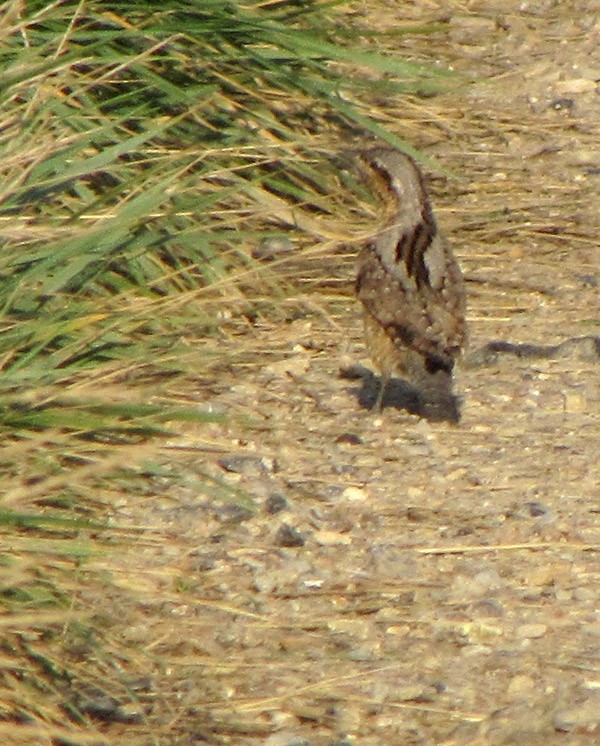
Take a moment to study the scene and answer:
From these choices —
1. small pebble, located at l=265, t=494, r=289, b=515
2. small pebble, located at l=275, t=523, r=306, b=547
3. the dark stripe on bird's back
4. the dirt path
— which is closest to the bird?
the dark stripe on bird's back

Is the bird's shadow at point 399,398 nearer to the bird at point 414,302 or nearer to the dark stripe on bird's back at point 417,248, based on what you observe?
the bird at point 414,302

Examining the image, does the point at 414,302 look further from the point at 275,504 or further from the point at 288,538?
the point at 288,538

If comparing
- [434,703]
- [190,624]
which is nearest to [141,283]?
[190,624]

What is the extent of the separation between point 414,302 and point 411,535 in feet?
3.03

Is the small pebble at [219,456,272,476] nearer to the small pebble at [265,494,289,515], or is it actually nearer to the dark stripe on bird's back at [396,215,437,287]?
the small pebble at [265,494,289,515]

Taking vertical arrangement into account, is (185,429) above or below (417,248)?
below

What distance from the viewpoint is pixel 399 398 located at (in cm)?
575

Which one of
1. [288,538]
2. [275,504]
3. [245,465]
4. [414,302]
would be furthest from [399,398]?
[288,538]

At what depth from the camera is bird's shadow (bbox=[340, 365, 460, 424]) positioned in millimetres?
5312

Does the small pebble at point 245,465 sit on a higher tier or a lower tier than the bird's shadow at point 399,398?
higher

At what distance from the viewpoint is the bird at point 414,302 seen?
17.2 ft

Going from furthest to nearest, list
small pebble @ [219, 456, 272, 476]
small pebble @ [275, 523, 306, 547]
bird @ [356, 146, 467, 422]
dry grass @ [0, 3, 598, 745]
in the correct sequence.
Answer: bird @ [356, 146, 467, 422] → small pebble @ [219, 456, 272, 476] → small pebble @ [275, 523, 306, 547] → dry grass @ [0, 3, 598, 745]

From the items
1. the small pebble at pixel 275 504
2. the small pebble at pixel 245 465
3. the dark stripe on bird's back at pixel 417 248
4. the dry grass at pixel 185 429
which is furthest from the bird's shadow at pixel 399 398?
the small pebble at pixel 275 504

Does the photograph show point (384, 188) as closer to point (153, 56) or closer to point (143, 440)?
point (153, 56)
